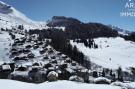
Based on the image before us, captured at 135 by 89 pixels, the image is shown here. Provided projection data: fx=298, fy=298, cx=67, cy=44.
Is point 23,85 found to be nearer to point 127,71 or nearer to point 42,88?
point 42,88

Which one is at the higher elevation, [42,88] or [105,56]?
[42,88]

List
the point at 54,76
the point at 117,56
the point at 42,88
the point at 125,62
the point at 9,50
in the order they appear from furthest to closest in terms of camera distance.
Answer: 1. the point at 117,56
2. the point at 125,62
3. the point at 9,50
4. the point at 54,76
5. the point at 42,88

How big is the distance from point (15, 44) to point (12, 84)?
513 ft

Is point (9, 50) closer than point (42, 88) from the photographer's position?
No

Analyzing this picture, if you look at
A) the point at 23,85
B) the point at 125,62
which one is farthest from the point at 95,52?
the point at 23,85

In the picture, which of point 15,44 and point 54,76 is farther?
point 15,44

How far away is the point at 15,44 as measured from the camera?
6772 inches

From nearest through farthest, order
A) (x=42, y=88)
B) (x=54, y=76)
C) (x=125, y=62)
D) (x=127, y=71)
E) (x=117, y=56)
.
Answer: (x=42, y=88), (x=54, y=76), (x=127, y=71), (x=125, y=62), (x=117, y=56)

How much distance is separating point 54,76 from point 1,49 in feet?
401

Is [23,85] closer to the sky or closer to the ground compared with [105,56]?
closer to the sky

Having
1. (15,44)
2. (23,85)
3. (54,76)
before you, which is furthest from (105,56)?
(23,85)

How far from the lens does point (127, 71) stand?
147 metres

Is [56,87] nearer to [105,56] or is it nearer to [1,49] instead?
[1,49]

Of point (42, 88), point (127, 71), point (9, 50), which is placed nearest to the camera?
point (42, 88)
